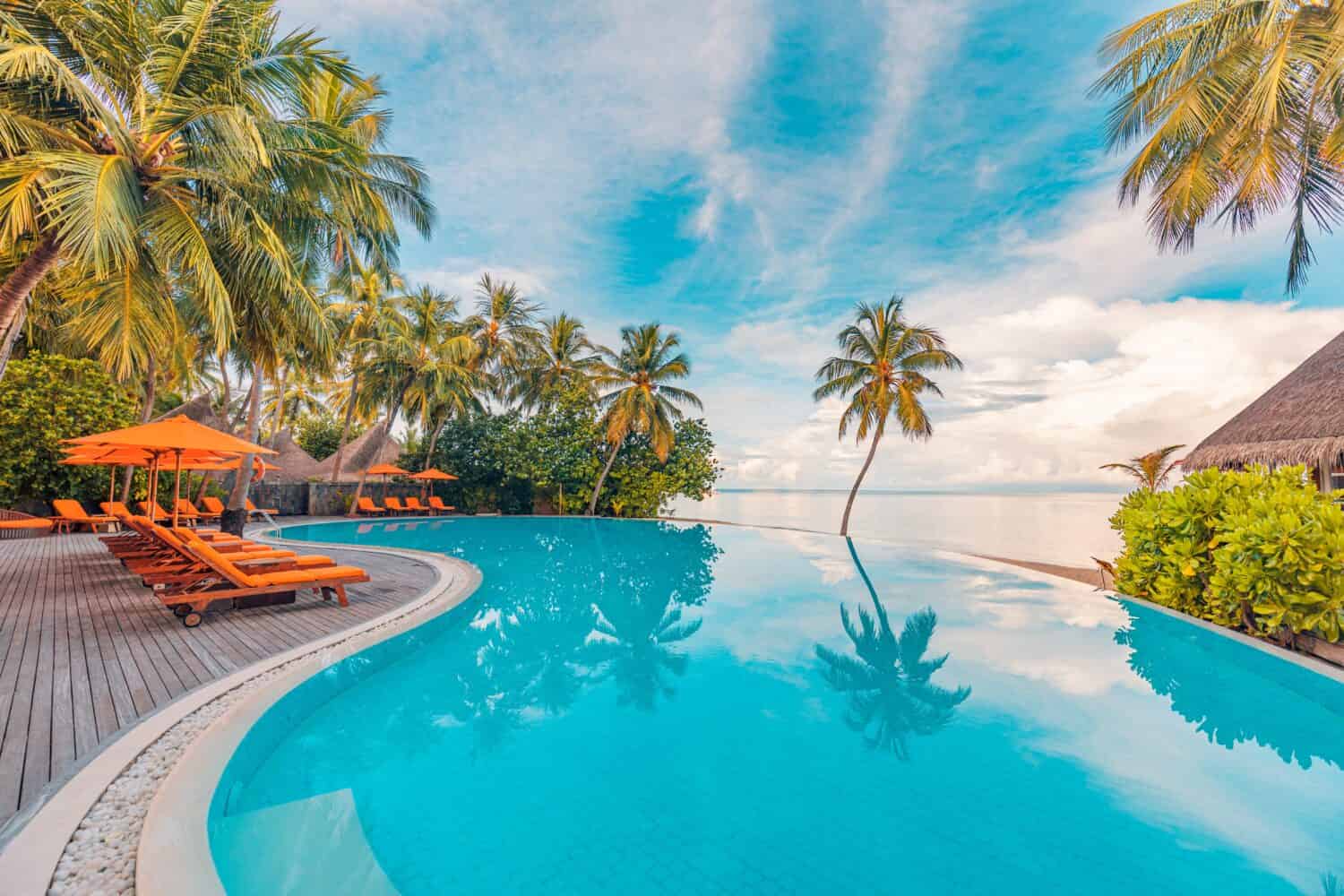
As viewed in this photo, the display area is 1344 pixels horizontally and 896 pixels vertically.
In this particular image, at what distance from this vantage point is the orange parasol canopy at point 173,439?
19.7 feet

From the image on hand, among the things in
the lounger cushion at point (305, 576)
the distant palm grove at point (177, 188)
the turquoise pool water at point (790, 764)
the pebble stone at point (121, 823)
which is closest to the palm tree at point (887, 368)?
the turquoise pool water at point (790, 764)

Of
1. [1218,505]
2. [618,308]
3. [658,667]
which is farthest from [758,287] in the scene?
[658,667]

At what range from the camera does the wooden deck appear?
246cm

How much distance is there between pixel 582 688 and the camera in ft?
13.5

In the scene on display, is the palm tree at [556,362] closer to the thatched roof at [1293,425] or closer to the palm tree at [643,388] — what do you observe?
the palm tree at [643,388]

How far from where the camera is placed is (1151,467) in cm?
1170

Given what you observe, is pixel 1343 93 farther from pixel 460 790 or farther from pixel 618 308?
pixel 618 308

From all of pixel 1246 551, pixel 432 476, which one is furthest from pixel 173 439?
pixel 432 476

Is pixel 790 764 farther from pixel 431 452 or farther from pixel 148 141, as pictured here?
pixel 431 452

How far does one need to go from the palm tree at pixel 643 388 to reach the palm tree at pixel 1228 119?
498 inches

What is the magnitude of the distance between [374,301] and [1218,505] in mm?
21095

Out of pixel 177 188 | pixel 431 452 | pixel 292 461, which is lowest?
pixel 292 461

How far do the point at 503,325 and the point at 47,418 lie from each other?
12.1 meters

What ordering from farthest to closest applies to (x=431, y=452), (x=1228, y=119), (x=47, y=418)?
(x=431, y=452)
(x=47, y=418)
(x=1228, y=119)
